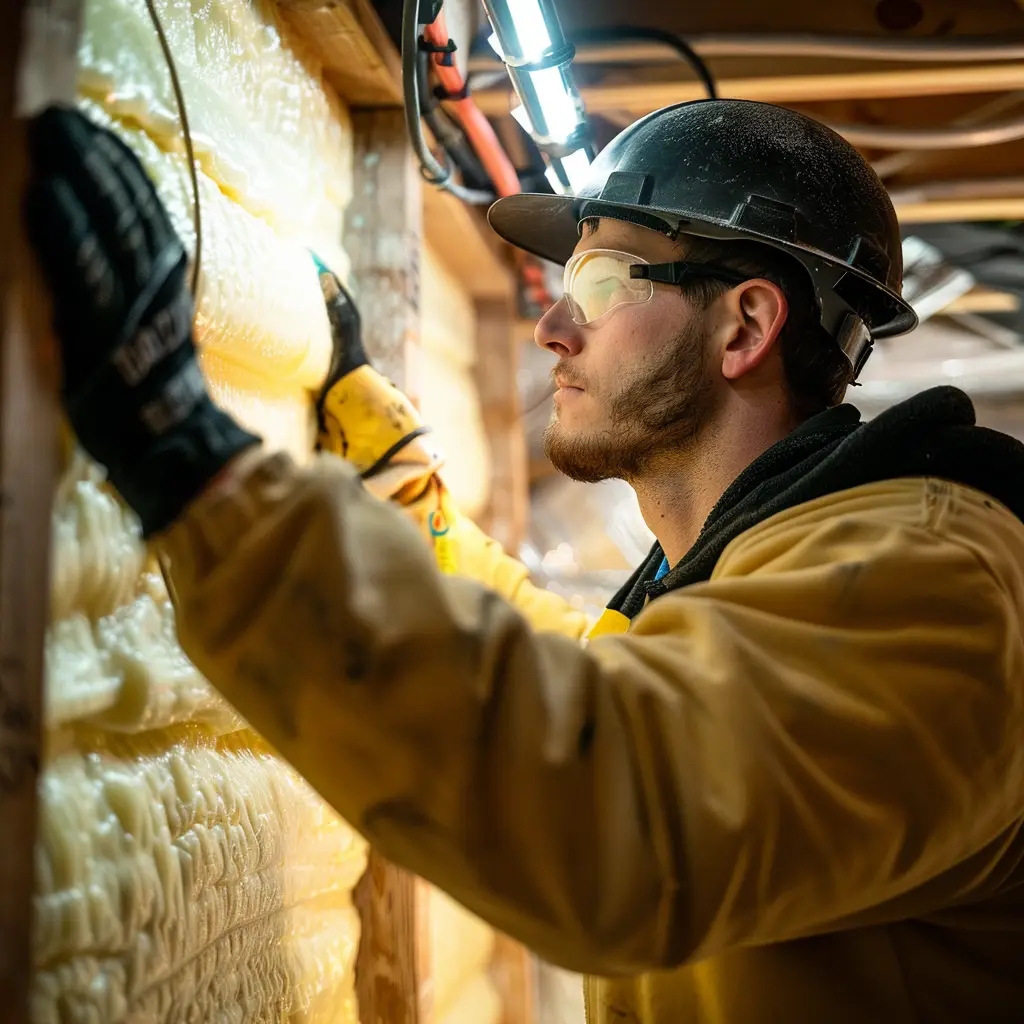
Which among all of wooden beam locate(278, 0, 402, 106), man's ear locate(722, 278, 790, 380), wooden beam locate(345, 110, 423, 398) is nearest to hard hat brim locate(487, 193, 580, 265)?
wooden beam locate(345, 110, 423, 398)

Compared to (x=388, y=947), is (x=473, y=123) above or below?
above

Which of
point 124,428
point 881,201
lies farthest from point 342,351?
A: point 124,428

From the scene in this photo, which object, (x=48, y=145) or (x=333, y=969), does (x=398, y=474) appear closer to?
(x=333, y=969)

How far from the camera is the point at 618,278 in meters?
1.55

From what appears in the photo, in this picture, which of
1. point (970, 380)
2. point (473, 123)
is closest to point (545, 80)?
point (473, 123)

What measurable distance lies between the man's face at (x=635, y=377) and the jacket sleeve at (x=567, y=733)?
0.64 m

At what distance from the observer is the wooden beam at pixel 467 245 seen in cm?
246

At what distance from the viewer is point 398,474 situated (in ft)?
5.72

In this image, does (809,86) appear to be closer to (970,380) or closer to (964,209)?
(964,209)

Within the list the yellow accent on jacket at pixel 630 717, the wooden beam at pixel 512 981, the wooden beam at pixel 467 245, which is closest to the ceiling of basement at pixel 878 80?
the wooden beam at pixel 467 245

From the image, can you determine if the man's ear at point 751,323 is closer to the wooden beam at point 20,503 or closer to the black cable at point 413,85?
the black cable at point 413,85

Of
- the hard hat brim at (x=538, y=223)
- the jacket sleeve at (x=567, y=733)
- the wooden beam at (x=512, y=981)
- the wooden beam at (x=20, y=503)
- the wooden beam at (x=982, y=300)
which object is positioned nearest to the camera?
the wooden beam at (x=20, y=503)

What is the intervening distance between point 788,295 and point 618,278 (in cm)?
25

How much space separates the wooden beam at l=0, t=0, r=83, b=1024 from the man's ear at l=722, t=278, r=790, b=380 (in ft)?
3.38
